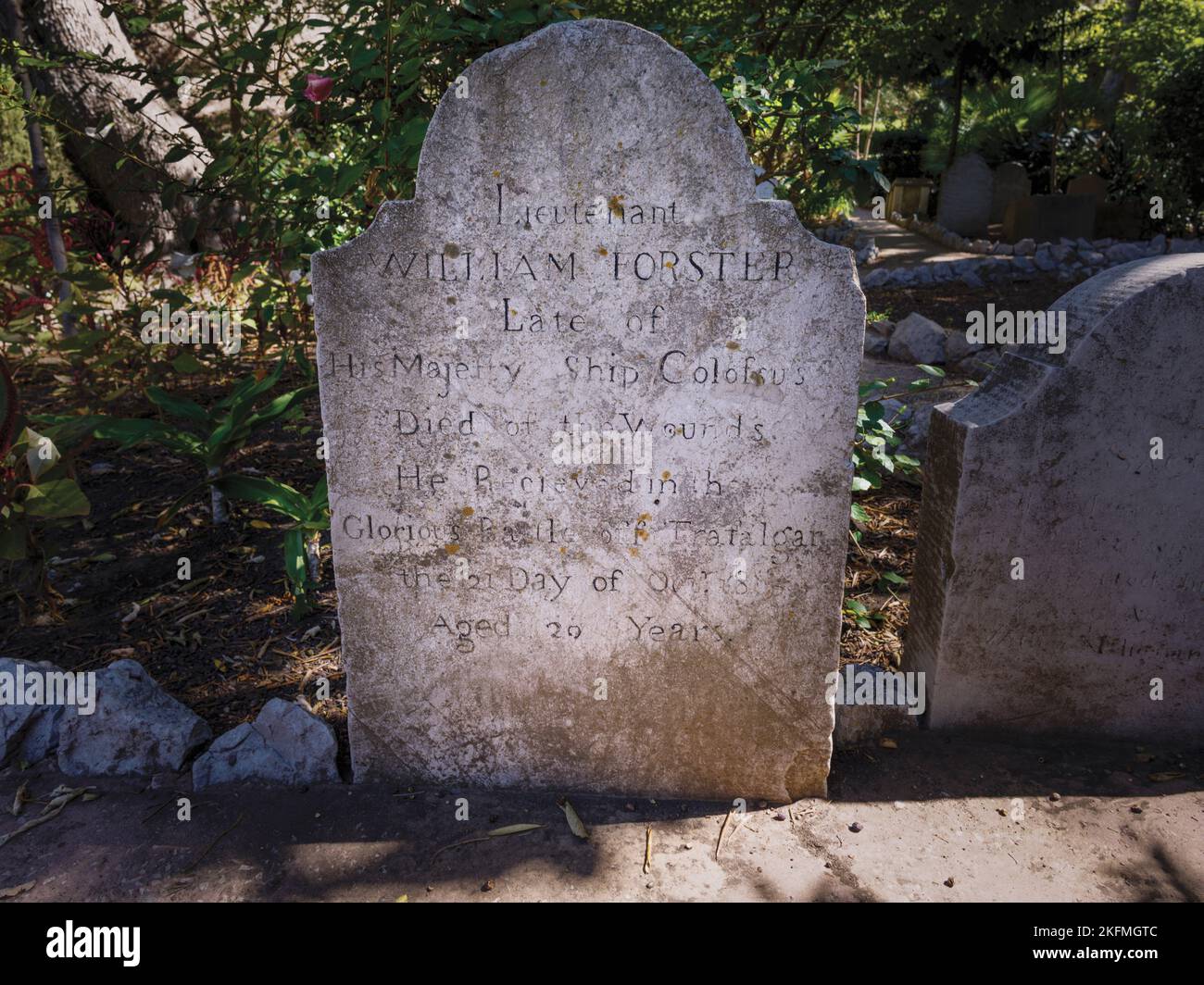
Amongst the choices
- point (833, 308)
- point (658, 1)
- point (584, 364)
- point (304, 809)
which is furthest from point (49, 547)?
point (658, 1)

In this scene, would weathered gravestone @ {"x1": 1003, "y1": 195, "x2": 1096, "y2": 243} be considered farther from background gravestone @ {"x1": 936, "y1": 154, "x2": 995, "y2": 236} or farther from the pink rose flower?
the pink rose flower

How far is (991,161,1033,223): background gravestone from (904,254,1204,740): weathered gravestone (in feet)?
44.0

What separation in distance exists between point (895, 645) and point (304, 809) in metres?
2.26

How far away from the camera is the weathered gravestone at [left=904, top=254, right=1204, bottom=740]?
278cm

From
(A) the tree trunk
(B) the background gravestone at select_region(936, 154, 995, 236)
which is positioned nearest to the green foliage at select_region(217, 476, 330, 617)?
(A) the tree trunk

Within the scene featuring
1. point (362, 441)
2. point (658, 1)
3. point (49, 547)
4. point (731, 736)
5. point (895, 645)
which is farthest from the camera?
point (658, 1)

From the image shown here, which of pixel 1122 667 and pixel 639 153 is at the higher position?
pixel 639 153

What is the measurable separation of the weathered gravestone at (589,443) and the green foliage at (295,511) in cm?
57

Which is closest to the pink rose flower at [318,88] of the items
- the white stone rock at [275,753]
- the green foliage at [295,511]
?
the green foliage at [295,511]

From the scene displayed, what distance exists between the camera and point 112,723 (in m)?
2.77

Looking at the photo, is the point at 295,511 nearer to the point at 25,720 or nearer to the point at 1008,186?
the point at 25,720

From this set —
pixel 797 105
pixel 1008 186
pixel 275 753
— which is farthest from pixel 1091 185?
pixel 275 753

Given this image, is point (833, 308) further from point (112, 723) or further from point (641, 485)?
point (112, 723)

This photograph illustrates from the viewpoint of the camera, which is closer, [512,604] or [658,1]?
[512,604]
